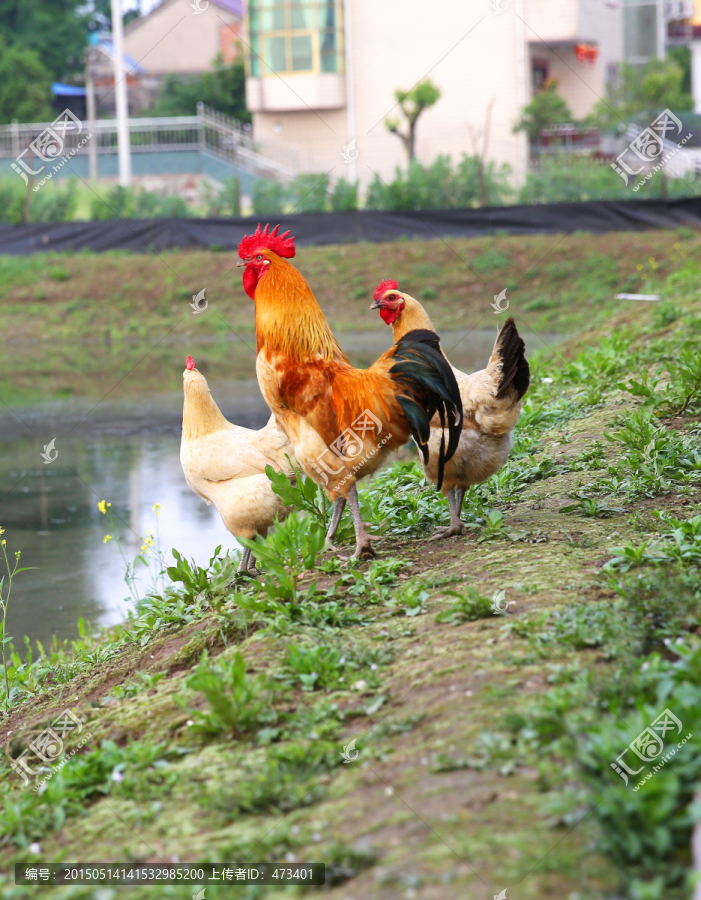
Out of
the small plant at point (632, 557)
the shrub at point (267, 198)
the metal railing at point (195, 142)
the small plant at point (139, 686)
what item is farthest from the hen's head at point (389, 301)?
the metal railing at point (195, 142)

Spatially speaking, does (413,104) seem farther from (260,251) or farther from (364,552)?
(364,552)

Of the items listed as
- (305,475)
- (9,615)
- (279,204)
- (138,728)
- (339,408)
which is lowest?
(9,615)

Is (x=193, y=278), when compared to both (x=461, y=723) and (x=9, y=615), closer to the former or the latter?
(x=9, y=615)

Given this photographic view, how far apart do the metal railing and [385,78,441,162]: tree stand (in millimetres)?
4309

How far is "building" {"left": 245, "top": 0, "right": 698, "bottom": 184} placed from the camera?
32.2 meters

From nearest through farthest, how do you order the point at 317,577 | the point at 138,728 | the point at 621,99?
1. the point at 138,728
2. the point at 317,577
3. the point at 621,99

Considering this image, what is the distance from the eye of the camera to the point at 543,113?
31.1 metres

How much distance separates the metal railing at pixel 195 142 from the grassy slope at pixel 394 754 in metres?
30.2

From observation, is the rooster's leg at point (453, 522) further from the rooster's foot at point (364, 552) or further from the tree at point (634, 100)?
the tree at point (634, 100)

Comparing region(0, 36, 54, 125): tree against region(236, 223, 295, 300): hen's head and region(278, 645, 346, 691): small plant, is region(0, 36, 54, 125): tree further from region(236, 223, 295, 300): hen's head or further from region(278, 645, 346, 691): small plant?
region(278, 645, 346, 691): small plant

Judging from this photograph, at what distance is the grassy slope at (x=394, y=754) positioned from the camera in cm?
242

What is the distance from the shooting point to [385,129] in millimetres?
32656

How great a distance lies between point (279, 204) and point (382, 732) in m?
23.8

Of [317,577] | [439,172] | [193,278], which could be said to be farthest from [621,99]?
[317,577]
